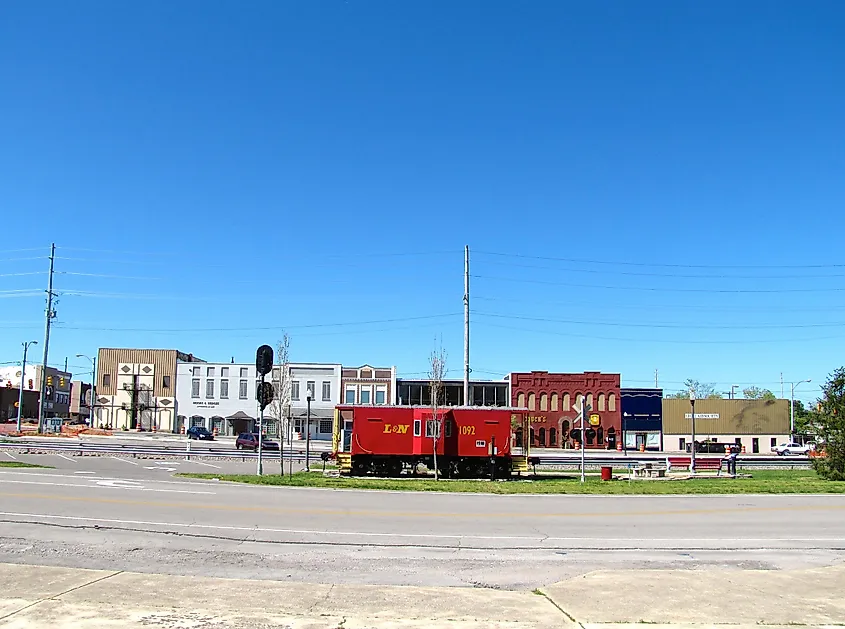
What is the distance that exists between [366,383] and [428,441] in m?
52.7

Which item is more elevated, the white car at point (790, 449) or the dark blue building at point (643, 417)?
the dark blue building at point (643, 417)

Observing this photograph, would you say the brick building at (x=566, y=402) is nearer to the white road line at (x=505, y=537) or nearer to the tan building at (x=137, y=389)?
the tan building at (x=137, y=389)

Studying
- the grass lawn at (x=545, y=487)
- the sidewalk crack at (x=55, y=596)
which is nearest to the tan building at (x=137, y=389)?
the grass lawn at (x=545, y=487)

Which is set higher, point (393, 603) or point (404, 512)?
point (393, 603)

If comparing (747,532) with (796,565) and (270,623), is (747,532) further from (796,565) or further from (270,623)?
(270,623)

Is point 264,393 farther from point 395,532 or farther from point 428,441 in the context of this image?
point 395,532

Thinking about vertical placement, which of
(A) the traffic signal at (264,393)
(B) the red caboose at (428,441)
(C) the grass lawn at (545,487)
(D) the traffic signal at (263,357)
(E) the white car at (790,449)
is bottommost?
(E) the white car at (790,449)

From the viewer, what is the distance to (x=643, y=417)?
8188cm

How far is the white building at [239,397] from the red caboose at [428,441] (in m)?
50.0

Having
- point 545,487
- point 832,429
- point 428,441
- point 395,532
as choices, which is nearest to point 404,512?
point 395,532

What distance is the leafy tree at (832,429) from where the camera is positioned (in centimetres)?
3186

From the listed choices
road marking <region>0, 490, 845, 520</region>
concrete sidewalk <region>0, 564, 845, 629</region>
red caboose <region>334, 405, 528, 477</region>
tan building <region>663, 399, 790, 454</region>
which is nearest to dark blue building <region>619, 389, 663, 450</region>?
tan building <region>663, 399, 790, 454</region>

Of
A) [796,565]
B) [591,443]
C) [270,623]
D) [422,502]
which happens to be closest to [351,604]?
[270,623]

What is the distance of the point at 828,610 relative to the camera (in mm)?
8797
